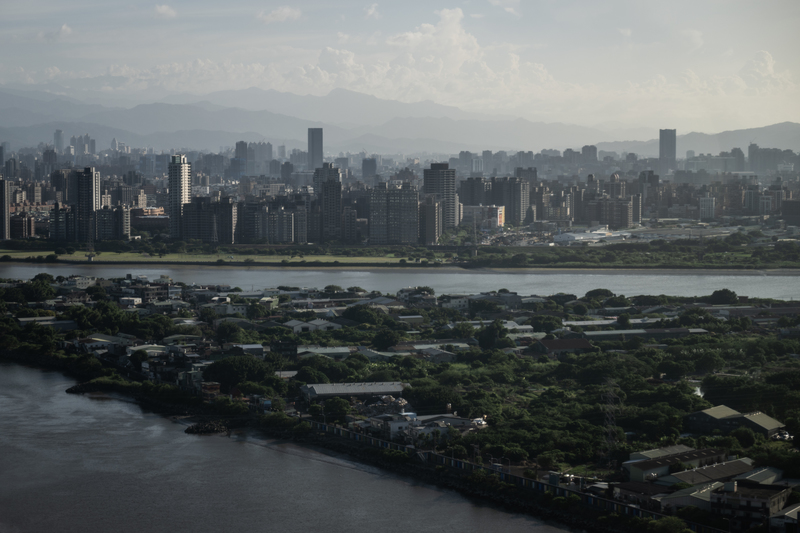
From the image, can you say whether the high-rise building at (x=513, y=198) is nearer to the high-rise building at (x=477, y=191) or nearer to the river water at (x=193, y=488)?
the high-rise building at (x=477, y=191)

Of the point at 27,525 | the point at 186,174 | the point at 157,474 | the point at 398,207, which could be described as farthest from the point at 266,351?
the point at 186,174

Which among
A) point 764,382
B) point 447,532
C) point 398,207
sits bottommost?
point 447,532

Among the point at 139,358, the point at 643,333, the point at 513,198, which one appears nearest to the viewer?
the point at 139,358

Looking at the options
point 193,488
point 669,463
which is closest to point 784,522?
point 669,463

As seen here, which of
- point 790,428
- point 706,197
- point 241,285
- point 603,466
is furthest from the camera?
point 706,197

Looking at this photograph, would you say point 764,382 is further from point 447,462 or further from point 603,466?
point 447,462

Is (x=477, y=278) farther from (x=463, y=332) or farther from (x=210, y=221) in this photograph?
(x=210, y=221)
